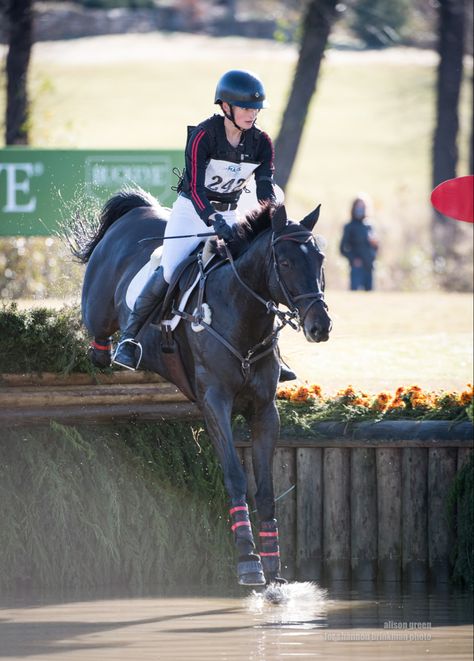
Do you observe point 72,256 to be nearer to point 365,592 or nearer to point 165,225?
point 165,225

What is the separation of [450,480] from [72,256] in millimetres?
3579

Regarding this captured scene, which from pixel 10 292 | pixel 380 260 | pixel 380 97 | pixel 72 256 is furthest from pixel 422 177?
pixel 72 256

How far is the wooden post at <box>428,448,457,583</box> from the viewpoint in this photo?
9.38m

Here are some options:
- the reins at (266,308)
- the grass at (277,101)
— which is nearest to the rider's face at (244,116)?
the reins at (266,308)

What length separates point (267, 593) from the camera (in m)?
7.93

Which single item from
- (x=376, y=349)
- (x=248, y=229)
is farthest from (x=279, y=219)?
(x=376, y=349)

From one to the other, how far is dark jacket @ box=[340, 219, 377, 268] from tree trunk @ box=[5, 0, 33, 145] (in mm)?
6030

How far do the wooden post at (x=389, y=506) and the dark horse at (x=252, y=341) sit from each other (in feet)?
5.21

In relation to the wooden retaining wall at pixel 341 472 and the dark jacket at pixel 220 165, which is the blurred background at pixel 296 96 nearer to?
the wooden retaining wall at pixel 341 472

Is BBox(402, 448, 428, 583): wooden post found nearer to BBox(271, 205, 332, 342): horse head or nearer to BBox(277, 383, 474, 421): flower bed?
BBox(277, 383, 474, 421): flower bed

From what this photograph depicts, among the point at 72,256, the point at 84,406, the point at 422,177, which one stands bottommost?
the point at 84,406

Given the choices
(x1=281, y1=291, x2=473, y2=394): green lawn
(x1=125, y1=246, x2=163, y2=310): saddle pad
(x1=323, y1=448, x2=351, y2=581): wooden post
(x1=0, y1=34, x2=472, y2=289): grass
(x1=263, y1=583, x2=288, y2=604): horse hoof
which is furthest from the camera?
(x1=0, y1=34, x2=472, y2=289): grass

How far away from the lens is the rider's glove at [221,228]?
7.94m

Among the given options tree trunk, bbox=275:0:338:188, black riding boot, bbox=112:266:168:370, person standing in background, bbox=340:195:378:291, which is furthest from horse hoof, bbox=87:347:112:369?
tree trunk, bbox=275:0:338:188
